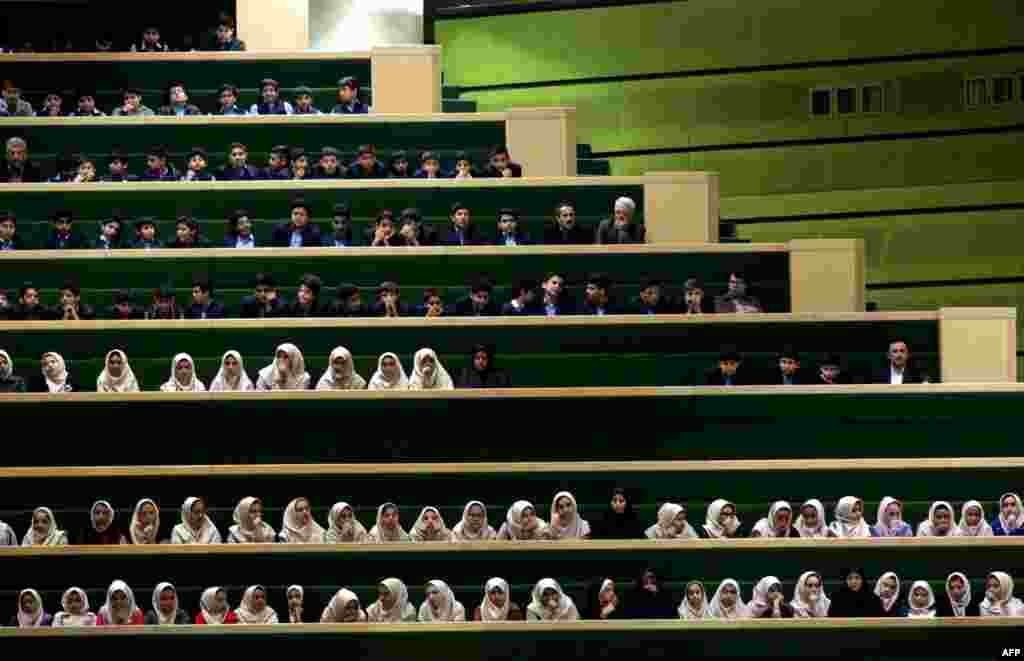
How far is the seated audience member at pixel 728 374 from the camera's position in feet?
52.7

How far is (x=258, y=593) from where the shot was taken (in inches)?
566

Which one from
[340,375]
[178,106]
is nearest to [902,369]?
[340,375]

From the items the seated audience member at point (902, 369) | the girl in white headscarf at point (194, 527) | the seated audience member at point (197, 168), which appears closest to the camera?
the girl in white headscarf at point (194, 527)

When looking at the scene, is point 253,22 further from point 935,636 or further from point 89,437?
point 935,636

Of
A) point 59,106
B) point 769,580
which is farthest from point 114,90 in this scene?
point 769,580

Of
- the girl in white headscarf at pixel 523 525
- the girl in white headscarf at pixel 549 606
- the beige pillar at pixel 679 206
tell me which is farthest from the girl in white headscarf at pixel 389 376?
the beige pillar at pixel 679 206

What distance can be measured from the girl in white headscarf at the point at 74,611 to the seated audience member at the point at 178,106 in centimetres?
495

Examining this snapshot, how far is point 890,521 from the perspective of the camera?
15.0 metres

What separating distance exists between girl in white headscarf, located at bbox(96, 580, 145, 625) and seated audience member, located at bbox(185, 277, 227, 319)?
2.64m

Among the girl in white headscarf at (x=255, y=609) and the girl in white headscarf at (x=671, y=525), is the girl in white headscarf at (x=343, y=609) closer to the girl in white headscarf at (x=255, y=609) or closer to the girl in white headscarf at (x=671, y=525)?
the girl in white headscarf at (x=255, y=609)

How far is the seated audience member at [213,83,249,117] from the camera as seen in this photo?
727 inches

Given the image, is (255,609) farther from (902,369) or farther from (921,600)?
(902,369)

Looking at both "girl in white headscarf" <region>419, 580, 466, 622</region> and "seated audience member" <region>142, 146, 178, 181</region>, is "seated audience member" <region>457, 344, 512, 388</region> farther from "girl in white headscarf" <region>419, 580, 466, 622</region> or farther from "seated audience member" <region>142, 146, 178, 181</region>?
"seated audience member" <region>142, 146, 178, 181</region>

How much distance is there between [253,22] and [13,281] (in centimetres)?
338
